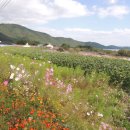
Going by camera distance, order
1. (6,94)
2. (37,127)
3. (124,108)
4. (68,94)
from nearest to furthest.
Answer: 1. (37,127)
2. (6,94)
3. (68,94)
4. (124,108)

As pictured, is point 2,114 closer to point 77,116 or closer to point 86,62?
point 77,116

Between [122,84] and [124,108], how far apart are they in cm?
239

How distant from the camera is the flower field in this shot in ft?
24.9

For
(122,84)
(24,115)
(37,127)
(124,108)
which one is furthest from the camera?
(122,84)

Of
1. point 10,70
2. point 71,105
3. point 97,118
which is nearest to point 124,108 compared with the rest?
point 97,118

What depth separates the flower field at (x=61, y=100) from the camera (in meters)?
7.58

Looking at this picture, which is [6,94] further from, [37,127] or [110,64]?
[110,64]

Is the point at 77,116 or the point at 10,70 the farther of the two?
the point at 10,70

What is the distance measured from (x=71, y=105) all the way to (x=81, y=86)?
11.5 ft

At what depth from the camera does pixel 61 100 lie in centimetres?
932

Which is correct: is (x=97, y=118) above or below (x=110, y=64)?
below

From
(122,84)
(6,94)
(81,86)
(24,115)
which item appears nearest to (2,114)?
(24,115)

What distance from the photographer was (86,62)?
16.6 meters

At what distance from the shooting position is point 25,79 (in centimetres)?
984
